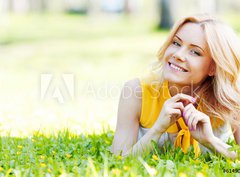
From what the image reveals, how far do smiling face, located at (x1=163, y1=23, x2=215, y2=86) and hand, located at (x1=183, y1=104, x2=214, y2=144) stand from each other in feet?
0.77

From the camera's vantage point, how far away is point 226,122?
443cm

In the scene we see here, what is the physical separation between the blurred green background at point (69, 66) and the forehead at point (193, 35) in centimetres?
89

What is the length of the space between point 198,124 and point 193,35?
0.56 meters

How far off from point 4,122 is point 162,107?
7.09 ft

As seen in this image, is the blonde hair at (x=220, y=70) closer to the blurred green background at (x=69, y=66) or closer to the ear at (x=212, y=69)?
the ear at (x=212, y=69)

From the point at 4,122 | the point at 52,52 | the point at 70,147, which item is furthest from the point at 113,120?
the point at 52,52

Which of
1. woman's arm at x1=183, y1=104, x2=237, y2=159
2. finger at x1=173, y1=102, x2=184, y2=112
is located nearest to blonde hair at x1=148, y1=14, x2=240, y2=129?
woman's arm at x1=183, y1=104, x2=237, y2=159

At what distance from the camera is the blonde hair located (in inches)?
164

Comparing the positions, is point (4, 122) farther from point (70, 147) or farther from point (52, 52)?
point (52, 52)

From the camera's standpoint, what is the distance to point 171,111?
395 cm

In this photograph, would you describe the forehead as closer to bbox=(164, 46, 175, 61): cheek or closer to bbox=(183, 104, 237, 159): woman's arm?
bbox=(164, 46, 175, 61): cheek

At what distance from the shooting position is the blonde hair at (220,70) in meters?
4.18

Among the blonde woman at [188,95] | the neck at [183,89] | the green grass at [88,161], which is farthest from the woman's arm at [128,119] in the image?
the neck at [183,89]

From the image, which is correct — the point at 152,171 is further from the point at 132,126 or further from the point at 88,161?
the point at 132,126
